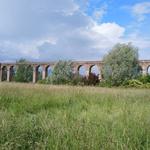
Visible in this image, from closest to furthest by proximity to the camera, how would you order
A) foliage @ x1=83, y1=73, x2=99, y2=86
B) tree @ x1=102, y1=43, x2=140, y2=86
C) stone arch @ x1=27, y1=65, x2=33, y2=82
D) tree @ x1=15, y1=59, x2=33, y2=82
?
foliage @ x1=83, y1=73, x2=99, y2=86 < tree @ x1=102, y1=43, x2=140, y2=86 < tree @ x1=15, y1=59, x2=33, y2=82 < stone arch @ x1=27, y1=65, x2=33, y2=82

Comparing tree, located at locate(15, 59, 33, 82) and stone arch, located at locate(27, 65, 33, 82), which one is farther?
stone arch, located at locate(27, 65, 33, 82)

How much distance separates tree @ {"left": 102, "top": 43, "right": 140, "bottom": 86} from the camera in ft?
169

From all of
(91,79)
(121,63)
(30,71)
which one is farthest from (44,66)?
(91,79)

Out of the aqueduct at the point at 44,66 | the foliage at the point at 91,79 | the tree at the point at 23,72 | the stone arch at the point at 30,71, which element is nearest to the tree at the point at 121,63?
the aqueduct at the point at 44,66

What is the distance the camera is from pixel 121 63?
52.9 metres

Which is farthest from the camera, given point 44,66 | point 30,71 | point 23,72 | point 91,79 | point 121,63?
point 30,71

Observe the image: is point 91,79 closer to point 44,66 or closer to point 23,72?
point 44,66

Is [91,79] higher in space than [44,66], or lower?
lower

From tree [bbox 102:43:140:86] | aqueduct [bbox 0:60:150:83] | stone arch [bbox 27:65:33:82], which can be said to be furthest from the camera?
stone arch [bbox 27:65:33:82]

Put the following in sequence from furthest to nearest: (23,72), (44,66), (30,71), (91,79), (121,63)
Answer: (30,71) < (23,72) < (44,66) < (121,63) < (91,79)

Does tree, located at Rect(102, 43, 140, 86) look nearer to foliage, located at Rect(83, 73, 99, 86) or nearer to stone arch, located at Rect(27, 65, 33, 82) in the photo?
foliage, located at Rect(83, 73, 99, 86)

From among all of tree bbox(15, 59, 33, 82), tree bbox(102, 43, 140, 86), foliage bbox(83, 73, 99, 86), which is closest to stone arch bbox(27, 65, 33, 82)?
tree bbox(15, 59, 33, 82)

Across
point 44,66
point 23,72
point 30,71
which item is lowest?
point 23,72

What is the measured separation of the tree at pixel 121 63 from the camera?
51.4 meters
